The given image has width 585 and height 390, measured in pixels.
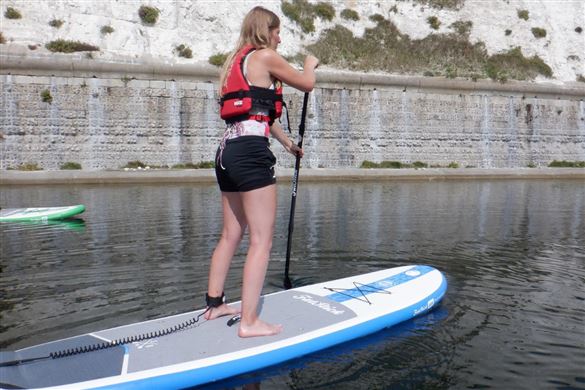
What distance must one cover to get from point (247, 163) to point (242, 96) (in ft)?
1.44

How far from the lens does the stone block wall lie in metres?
19.8

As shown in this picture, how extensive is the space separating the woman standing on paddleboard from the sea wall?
17553 mm

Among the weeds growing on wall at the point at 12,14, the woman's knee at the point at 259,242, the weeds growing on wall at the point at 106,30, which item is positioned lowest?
the woman's knee at the point at 259,242

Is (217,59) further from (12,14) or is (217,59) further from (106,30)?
(12,14)

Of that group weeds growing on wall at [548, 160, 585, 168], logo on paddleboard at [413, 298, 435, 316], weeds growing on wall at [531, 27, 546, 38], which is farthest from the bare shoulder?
weeds growing on wall at [531, 27, 546, 38]

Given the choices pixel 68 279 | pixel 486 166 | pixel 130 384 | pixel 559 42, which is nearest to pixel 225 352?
pixel 130 384

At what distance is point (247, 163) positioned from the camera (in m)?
3.86

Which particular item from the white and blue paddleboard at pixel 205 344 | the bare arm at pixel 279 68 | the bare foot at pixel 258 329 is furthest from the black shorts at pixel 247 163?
the white and blue paddleboard at pixel 205 344

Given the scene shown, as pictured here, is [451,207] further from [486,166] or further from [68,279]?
[486,166]

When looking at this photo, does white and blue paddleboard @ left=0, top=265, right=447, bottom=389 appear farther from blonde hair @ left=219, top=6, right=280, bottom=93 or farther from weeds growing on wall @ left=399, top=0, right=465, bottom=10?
weeds growing on wall @ left=399, top=0, right=465, bottom=10

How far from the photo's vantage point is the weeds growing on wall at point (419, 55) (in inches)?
1041

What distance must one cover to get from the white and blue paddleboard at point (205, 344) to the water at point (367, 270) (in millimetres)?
117

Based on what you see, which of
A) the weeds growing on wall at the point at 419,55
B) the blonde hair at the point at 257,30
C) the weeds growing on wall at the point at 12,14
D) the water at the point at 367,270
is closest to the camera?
the water at the point at 367,270

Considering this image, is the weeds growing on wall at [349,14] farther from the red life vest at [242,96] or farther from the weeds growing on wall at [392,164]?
the red life vest at [242,96]
